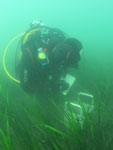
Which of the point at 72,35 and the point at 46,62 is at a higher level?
the point at 46,62

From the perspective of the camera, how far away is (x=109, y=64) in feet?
15.8

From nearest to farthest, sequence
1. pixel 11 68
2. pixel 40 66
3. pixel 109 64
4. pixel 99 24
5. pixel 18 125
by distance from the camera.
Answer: pixel 18 125, pixel 40 66, pixel 11 68, pixel 109 64, pixel 99 24

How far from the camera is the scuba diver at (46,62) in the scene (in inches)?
101

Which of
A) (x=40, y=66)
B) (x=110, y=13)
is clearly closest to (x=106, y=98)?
(x=40, y=66)

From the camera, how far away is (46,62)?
2539 mm

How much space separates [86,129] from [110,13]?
14.4 feet

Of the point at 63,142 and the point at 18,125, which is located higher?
the point at 18,125

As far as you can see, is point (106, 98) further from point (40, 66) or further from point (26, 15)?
point (26, 15)

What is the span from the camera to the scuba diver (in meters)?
2.56

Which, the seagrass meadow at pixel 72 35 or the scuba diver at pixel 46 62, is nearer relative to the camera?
the scuba diver at pixel 46 62

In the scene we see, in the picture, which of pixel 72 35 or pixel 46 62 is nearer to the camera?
pixel 46 62

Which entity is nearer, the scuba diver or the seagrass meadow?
the scuba diver

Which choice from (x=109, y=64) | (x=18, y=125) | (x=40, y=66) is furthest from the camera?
(x=109, y=64)

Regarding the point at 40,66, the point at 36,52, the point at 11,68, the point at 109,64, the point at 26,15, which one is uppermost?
the point at 26,15
